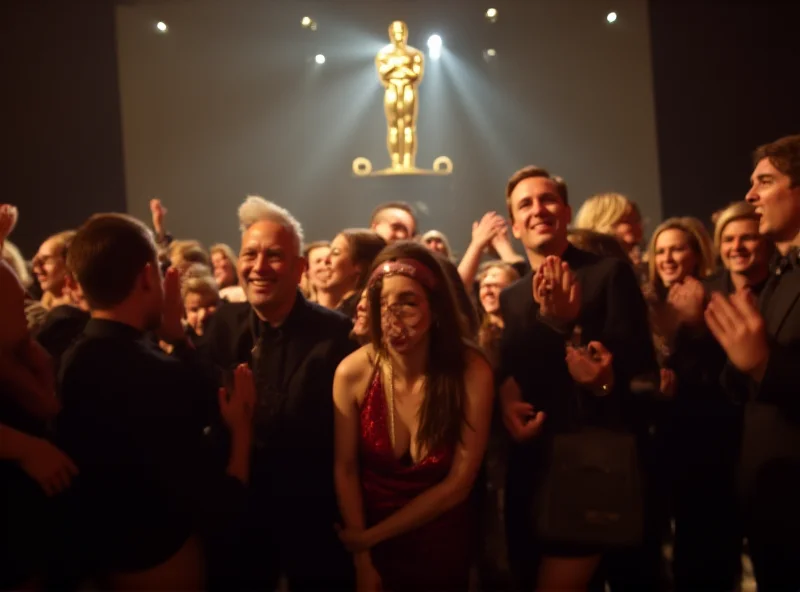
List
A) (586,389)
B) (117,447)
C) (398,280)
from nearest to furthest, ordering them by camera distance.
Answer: (117,447) → (398,280) → (586,389)

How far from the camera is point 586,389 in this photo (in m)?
2.39

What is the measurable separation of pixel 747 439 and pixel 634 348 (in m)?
0.46

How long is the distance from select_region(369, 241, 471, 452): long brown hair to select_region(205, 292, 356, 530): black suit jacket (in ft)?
0.82

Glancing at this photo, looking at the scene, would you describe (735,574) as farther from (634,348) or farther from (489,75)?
(489,75)

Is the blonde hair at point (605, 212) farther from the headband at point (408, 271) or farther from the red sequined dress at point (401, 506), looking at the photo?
the red sequined dress at point (401, 506)

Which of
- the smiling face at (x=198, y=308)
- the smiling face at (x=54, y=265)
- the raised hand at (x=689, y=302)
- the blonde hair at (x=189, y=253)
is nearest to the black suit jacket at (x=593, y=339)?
the raised hand at (x=689, y=302)

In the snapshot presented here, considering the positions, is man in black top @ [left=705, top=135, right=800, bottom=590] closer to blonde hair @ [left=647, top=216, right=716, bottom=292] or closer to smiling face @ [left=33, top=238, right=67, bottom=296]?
blonde hair @ [left=647, top=216, right=716, bottom=292]

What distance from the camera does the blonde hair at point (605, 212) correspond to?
142 inches

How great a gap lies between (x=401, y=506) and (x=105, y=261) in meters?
1.11

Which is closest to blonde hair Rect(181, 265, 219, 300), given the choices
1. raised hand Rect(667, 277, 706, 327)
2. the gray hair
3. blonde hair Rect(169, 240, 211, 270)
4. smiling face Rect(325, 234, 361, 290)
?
blonde hair Rect(169, 240, 211, 270)

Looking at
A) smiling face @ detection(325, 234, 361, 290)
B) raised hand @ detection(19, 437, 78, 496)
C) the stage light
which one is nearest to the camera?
raised hand @ detection(19, 437, 78, 496)

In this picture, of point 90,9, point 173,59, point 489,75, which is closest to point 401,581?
point 90,9

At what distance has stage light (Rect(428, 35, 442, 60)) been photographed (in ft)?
21.1

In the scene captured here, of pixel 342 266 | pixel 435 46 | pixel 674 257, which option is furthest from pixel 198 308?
pixel 435 46
